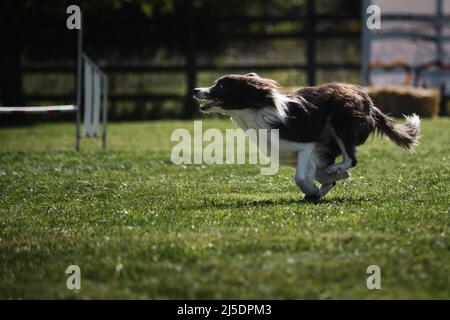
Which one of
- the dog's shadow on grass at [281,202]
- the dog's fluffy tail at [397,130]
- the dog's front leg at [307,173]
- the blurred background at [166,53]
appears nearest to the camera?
the dog's shadow on grass at [281,202]

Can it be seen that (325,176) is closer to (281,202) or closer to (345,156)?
(345,156)

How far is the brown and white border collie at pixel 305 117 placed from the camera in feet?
26.2

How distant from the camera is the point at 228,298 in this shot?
15.8ft

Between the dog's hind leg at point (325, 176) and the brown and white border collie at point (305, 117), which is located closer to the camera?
the brown and white border collie at point (305, 117)

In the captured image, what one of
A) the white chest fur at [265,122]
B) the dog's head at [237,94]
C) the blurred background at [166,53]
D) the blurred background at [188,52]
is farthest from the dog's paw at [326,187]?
the blurred background at [166,53]

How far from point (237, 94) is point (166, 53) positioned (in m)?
16.8

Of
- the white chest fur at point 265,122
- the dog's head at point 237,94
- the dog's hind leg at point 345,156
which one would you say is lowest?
the dog's hind leg at point 345,156

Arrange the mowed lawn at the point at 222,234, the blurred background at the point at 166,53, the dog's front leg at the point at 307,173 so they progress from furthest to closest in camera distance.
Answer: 1. the blurred background at the point at 166,53
2. the dog's front leg at the point at 307,173
3. the mowed lawn at the point at 222,234

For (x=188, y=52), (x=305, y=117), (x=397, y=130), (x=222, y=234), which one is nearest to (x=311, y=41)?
(x=188, y=52)

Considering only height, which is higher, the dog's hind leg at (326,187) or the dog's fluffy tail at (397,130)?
the dog's fluffy tail at (397,130)

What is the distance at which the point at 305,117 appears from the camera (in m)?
8.06

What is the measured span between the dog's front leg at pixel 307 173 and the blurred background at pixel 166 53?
15.4m

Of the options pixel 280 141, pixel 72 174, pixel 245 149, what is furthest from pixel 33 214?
pixel 245 149

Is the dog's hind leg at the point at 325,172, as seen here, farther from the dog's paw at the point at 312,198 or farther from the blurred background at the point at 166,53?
the blurred background at the point at 166,53
